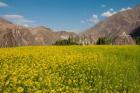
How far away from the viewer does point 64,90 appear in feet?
37.6

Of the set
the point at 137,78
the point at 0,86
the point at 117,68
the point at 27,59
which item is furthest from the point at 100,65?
the point at 0,86

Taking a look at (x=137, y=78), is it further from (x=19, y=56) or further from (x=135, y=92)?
(x=19, y=56)

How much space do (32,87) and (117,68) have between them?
8719 millimetres

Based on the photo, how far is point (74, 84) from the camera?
13547 mm

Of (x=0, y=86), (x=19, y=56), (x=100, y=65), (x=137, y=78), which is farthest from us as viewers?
(x=19, y=56)

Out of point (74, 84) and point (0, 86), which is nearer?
point (0, 86)

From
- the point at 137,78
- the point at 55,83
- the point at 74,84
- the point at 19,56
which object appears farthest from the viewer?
the point at 19,56

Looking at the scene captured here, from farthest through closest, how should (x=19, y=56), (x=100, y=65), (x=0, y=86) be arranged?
(x=19, y=56) → (x=100, y=65) → (x=0, y=86)

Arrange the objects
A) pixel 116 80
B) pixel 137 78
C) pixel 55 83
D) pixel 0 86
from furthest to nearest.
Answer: pixel 137 78
pixel 116 80
pixel 55 83
pixel 0 86

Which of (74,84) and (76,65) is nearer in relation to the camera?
(74,84)

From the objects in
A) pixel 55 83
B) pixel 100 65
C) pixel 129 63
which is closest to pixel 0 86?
pixel 55 83

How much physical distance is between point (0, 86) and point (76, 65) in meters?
7.29

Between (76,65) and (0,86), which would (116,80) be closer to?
(76,65)

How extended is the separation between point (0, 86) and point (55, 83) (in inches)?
73.3
